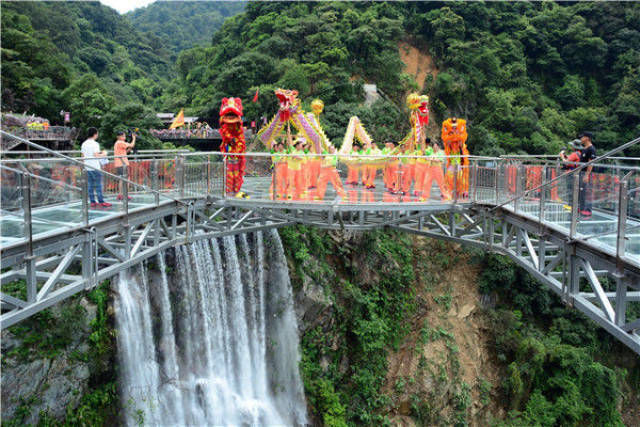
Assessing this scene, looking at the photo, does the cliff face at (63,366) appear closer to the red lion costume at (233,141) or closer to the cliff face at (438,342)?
the red lion costume at (233,141)

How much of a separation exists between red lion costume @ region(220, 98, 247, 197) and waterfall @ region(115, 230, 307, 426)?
2.93 metres

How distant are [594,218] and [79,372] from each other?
10.2 metres

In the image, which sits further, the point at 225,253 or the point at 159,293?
the point at 225,253

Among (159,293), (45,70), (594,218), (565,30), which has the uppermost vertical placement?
(565,30)

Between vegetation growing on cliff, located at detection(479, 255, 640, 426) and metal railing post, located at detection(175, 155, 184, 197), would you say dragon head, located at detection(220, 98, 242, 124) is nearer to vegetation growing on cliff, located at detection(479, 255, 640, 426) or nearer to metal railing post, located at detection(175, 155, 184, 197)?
metal railing post, located at detection(175, 155, 184, 197)

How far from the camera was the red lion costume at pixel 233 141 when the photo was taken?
11.2 meters

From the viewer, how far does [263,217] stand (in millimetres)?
13422

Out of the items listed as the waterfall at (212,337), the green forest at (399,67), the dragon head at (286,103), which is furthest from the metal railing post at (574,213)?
the green forest at (399,67)

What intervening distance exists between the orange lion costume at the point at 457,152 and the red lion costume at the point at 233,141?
447cm

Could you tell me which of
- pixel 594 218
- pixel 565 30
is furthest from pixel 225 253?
pixel 565 30

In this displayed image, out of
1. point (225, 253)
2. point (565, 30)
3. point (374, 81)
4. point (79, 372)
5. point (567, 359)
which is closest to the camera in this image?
point (79, 372)

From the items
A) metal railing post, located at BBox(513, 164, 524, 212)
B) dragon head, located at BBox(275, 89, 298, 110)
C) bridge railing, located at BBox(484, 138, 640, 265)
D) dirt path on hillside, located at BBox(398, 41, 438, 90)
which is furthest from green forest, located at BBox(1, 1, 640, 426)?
bridge railing, located at BBox(484, 138, 640, 265)

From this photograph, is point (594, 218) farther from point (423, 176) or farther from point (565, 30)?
point (565, 30)

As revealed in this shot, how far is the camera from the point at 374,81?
36.0 metres
